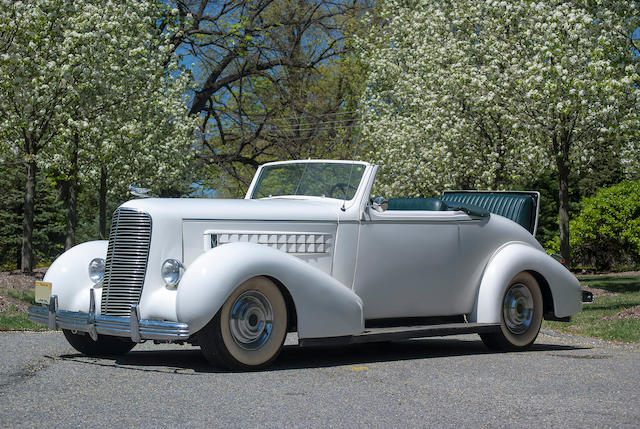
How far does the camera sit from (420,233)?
28.0 ft

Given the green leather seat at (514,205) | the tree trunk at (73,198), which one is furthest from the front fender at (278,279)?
the tree trunk at (73,198)

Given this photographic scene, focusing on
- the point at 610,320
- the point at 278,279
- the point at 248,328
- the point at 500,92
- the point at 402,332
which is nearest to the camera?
the point at 248,328

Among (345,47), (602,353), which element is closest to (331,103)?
(345,47)

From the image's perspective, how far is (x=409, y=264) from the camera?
8.44m

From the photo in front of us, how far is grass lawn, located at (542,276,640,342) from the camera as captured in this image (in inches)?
445

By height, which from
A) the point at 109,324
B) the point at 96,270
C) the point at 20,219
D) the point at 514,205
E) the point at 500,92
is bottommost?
the point at 20,219

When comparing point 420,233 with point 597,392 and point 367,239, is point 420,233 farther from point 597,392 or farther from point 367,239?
point 597,392

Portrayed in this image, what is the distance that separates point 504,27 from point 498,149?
3021 millimetres

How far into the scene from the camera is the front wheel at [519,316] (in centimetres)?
897

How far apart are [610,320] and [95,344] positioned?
7920mm

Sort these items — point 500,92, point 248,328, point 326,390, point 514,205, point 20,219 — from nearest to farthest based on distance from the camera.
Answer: point 326,390 < point 248,328 < point 514,205 < point 500,92 < point 20,219

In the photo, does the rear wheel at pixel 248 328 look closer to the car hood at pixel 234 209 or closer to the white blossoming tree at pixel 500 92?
the car hood at pixel 234 209

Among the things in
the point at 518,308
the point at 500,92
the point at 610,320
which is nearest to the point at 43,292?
the point at 518,308

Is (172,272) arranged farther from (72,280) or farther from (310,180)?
(310,180)
